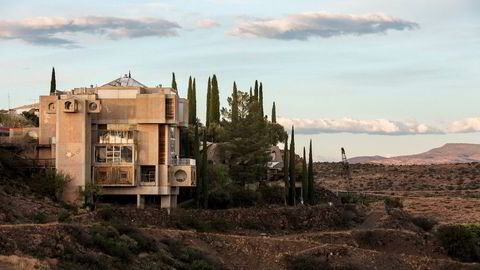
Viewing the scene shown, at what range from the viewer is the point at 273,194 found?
→ 7350 cm

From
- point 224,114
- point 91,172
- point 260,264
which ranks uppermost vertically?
point 224,114

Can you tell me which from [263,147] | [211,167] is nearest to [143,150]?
[211,167]

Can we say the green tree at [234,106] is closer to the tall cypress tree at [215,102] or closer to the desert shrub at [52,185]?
the tall cypress tree at [215,102]

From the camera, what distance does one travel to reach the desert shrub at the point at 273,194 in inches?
2881

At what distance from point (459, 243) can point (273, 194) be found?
16.4m

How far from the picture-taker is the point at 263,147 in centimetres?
7600

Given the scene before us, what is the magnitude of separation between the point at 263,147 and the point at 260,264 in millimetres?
25334

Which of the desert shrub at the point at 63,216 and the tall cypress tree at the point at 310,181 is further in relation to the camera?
the tall cypress tree at the point at 310,181

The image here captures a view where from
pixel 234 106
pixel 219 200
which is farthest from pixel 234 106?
pixel 219 200

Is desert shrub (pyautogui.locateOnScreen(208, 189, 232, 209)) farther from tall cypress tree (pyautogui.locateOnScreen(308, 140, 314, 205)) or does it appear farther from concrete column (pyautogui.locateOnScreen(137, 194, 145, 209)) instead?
tall cypress tree (pyautogui.locateOnScreen(308, 140, 314, 205))

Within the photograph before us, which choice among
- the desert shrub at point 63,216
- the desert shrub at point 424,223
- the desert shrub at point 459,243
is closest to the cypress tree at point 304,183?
the desert shrub at point 424,223

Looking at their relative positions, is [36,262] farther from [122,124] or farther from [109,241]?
[122,124]

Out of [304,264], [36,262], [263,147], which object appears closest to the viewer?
[36,262]

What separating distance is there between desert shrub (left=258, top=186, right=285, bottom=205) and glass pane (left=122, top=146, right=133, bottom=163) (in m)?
13.0
